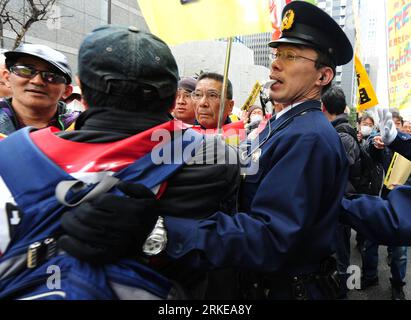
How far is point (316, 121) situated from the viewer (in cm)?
158

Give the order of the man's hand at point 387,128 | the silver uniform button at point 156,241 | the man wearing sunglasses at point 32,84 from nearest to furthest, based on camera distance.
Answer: the silver uniform button at point 156,241, the man wearing sunglasses at point 32,84, the man's hand at point 387,128

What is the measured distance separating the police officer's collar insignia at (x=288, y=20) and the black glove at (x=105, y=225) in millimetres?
1255

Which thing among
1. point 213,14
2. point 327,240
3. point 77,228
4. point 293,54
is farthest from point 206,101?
point 77,228

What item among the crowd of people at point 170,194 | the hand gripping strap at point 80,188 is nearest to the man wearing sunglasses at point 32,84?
the crowd of people at point 170,194

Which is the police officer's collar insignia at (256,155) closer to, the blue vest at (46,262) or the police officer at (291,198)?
the police officer at (291,198)

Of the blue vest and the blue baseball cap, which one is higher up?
the blue baseball cap

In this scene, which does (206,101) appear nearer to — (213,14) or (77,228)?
(213,14)

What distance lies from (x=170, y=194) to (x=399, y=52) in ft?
11.0

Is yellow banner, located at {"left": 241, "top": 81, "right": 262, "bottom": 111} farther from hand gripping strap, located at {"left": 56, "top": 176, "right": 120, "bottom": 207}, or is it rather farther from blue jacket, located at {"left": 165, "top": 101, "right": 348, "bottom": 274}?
hand gripping strap, located at {"left": 56, "top": 176, "right": 120, "bottom": 207}

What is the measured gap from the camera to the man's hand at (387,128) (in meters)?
2.59

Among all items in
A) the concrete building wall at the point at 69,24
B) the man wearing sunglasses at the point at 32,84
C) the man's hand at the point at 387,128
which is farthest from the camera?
the concrete building wall at the point at 69,24

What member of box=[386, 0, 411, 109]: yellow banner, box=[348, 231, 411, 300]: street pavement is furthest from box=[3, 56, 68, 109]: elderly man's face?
box=[348, 231, 411, 300]: street pavement

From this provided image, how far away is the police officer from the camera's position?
4.20 ft

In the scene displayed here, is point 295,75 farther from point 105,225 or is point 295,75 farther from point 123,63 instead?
point 105,225
